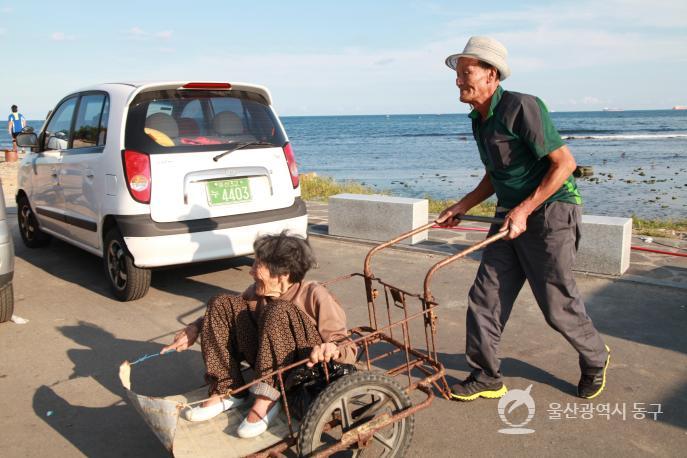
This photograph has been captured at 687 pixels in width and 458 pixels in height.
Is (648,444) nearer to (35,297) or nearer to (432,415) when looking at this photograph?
(432,415)

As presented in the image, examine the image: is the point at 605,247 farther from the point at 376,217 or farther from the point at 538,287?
the point at 538,287

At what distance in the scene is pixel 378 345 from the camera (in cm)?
457

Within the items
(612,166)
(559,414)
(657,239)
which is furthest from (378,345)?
(612,166)

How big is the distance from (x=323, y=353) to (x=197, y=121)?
324cm

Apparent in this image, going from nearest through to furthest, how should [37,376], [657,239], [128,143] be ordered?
[37,376] < [128,143] < [657,239]

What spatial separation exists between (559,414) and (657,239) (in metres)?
5.12

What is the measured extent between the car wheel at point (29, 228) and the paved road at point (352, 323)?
0.99 metres

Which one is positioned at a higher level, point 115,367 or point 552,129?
point 552,129

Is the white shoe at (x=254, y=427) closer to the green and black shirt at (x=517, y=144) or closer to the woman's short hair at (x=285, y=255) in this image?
the woman's short hair at (x=285, y=255)

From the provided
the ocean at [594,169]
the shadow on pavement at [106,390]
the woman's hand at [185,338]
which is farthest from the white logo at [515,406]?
the ocean at [594,169]

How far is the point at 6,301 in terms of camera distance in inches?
196

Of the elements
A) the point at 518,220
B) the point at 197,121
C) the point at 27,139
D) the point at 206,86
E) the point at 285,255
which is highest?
A: the point at 206,86

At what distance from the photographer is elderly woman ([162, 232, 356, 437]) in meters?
2.91

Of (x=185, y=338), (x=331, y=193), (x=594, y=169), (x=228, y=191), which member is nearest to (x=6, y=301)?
(x=228, y=191)
